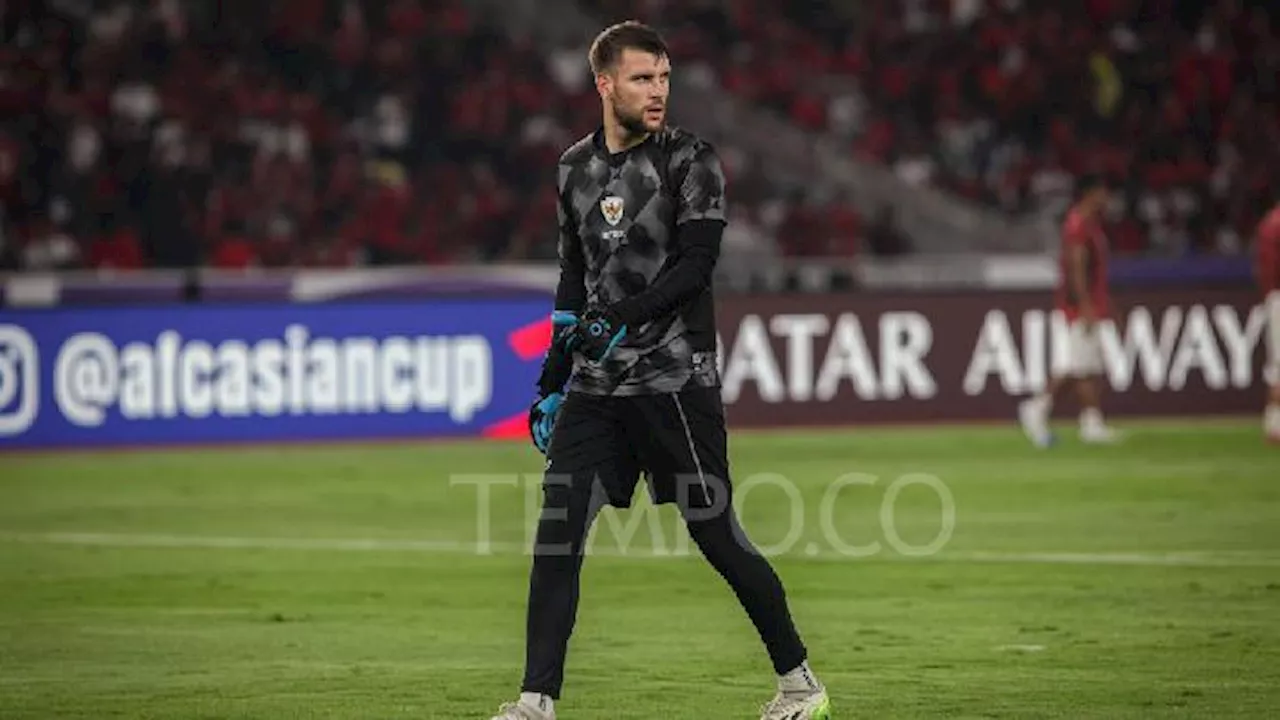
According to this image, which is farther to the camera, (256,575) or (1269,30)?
(1269,30)

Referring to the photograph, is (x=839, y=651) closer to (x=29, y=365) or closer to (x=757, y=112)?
(x=29, y=365)

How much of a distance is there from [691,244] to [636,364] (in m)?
0.48

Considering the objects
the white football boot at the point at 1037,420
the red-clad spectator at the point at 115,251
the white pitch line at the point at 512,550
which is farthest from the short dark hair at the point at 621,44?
the red-clad spectator at the point at 115,251

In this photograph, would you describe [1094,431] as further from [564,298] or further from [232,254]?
[564,298]

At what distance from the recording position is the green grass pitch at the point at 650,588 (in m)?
10.4

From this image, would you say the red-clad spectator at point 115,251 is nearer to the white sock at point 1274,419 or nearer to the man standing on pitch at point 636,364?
the white sock at point 1274,419

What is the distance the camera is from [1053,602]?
13430 millimetres

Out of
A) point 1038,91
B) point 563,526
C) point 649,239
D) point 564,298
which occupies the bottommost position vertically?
point 563,526

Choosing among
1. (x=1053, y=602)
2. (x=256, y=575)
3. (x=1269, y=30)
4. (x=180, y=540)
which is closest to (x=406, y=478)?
(x=180, y=540)

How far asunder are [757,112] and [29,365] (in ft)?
45.9

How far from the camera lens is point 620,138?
8945 millimetres

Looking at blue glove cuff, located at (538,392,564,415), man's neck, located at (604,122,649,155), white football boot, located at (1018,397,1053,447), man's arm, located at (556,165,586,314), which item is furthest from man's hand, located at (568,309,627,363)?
white football boot, located at (1018,397,1053,447)

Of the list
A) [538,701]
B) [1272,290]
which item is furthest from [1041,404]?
[538,701]

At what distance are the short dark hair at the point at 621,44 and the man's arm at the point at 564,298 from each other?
1.41 feet
